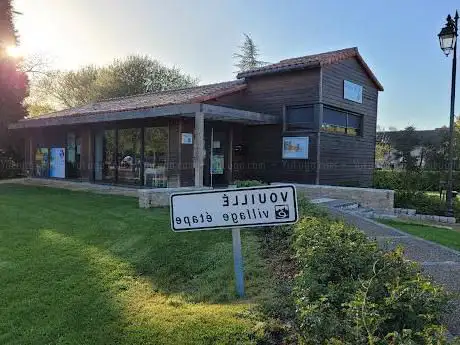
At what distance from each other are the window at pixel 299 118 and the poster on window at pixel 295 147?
0.39 meters

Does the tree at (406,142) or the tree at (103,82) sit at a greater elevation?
the tree at (103,82)

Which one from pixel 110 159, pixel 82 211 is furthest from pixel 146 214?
pixel 110 159

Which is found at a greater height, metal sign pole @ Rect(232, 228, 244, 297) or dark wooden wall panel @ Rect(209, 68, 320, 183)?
dark wooden wall panel @ Rect(209, 68, 320, 183)

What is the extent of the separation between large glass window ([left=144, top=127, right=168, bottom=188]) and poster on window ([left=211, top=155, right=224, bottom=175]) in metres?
1.93

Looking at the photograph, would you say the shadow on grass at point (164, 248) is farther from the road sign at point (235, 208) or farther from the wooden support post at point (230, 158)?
the wooden support post at point (230, 158)

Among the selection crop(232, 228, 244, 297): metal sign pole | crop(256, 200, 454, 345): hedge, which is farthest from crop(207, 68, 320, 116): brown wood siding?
crop(256, 200, 454, 345): hedge

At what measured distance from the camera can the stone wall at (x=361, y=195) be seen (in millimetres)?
11703

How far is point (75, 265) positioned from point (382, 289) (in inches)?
159

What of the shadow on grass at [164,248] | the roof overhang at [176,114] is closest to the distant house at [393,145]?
the roof overhang at [176,114]

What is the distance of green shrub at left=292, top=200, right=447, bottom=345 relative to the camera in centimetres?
238

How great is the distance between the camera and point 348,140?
635 inches

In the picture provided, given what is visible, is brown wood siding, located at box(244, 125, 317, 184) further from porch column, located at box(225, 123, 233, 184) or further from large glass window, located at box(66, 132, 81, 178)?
large glass window, located at box(66, 132, 81, 178)

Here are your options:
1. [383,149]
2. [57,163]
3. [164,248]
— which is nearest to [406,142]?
[383,149]

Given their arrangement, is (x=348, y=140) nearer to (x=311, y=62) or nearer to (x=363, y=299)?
(x=311, y=62)
